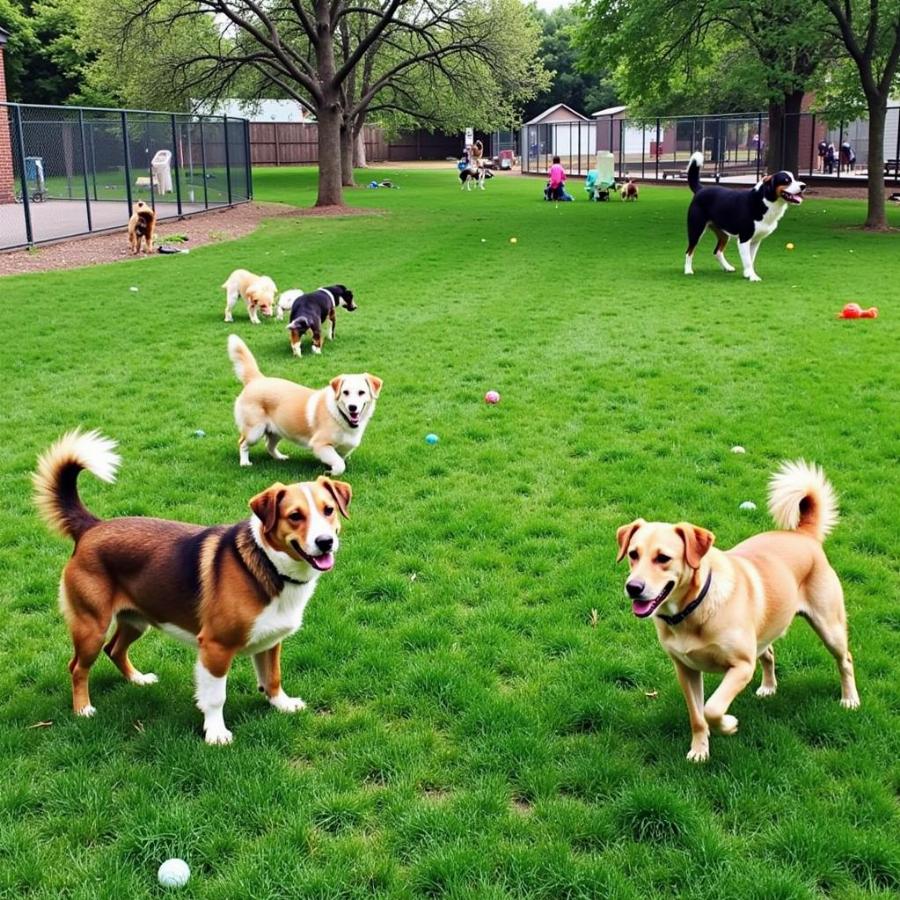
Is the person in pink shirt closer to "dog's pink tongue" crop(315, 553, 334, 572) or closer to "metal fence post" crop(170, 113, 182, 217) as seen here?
"metal fence post" crop(170, 113, 182, 217)

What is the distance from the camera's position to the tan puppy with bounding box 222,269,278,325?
1208cm

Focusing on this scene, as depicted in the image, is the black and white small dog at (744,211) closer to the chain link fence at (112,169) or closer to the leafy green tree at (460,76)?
the chain link fence at (112,169)

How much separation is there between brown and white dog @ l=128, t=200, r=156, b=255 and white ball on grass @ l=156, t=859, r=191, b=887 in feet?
56.4

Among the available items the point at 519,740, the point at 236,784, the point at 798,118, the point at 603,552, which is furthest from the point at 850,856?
the point at 798,118

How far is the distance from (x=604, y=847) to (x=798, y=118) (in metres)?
33.9

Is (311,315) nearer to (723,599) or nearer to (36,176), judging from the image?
(723,599)

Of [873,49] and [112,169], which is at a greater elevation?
[873,49]

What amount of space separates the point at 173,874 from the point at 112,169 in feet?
80.8

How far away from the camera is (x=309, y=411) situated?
255 inches

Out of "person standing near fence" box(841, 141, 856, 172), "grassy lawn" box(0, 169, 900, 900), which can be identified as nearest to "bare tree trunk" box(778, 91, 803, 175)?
"person standing near fence" box(841, 141, 856, 172)

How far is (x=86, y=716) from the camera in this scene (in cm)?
376

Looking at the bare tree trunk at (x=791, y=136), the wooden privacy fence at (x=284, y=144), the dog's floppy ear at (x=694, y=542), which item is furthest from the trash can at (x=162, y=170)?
the wooden privacy fence at (x=284, y=144)

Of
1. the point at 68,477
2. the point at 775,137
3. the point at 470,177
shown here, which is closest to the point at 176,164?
the point at 470,177

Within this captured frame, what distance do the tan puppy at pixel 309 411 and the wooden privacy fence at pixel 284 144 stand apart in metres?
55.5
